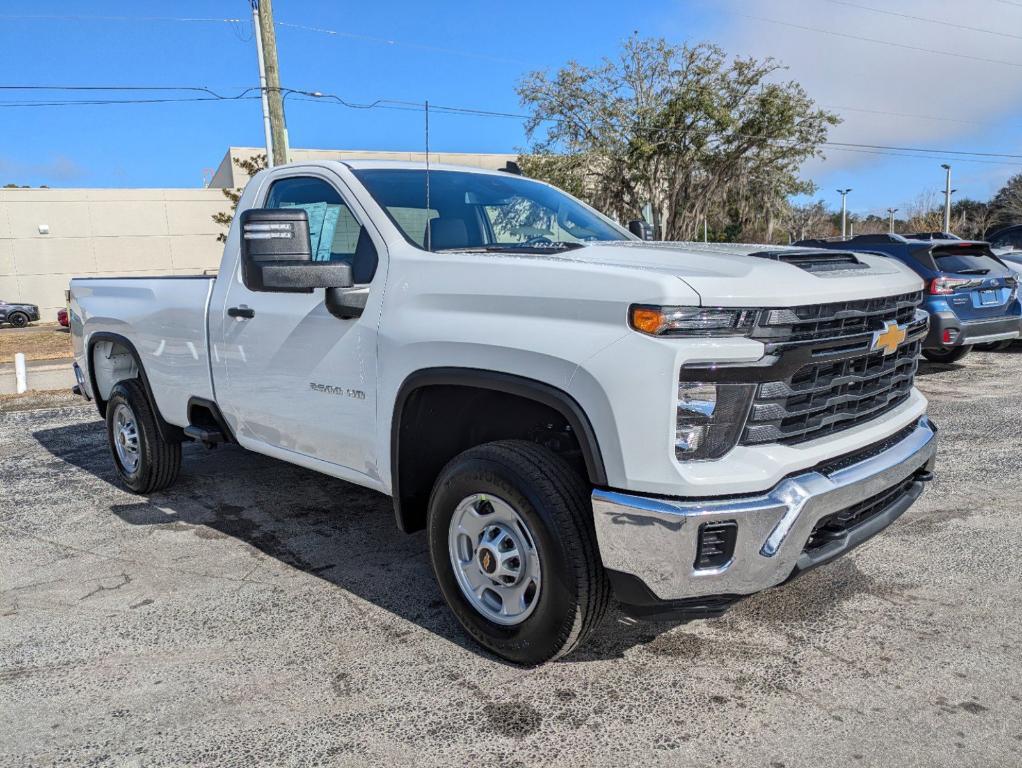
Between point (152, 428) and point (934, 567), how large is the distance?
15.5 feet

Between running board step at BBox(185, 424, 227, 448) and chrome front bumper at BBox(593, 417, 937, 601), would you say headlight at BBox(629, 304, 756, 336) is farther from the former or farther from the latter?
running board step at BBox(185, 424, 227, 448)

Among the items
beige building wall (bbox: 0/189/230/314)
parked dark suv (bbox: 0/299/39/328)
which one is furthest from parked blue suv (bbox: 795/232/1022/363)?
beige building wall (bbox: 0/189/230/314)

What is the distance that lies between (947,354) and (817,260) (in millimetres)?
8606

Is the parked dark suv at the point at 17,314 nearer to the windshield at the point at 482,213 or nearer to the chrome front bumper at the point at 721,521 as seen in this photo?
the windshield at the point at 482,213

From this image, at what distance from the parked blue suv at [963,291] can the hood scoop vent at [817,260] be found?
20.9ft

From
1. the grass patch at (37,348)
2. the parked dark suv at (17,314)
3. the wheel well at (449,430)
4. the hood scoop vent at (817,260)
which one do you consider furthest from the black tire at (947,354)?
the parked dark suv at (17,314)

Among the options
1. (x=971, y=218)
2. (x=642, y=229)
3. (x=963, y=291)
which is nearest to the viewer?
(x=642, y=229)

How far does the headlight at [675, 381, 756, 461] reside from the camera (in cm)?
257

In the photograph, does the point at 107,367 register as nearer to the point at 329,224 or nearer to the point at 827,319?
the point at 329,224

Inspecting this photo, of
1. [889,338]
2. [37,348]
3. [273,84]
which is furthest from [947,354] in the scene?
[37,348]

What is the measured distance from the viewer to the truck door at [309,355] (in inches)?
143

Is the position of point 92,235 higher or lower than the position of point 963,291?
higher

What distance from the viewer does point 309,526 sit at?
5.01 meters

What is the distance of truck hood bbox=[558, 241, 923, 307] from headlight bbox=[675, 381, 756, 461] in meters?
0.27
